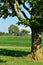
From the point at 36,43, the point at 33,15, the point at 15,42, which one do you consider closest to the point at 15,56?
the point at 36,43

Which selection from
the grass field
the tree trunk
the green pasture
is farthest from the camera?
the green pasture

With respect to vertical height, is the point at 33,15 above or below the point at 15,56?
above

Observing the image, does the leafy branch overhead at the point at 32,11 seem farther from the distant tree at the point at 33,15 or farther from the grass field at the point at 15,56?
the grass field at the point at 15,56

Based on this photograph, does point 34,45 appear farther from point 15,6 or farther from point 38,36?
point 15,6

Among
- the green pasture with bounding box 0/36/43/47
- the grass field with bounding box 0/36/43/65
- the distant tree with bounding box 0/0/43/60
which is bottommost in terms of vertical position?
the grass field with bounding box 0/36/43/65

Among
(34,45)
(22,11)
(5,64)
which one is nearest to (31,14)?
(22,11)

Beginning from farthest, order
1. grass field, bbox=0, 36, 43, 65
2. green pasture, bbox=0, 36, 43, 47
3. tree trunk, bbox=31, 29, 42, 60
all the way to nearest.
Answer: green pasture, bbox=0, 36, 43, 47
tree trunk, bbox=31, 29, 42, 60
grass field, bbox=0, 36, 43, 65

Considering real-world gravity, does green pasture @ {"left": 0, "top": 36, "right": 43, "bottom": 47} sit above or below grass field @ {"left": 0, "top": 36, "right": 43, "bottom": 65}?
above

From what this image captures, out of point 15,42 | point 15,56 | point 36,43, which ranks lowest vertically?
point 15,56

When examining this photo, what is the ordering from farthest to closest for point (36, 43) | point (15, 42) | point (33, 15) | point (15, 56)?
point (15, 42), point (15, 56), point (36, 43), point (33, 15)

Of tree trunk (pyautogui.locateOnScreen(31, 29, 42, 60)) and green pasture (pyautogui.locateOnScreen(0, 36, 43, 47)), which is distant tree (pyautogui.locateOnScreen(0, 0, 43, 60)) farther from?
green pasture (pyautogui.locateOnScreen(0, 36, 43, 47))

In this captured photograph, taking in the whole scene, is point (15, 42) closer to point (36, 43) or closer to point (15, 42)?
point (15, 42)

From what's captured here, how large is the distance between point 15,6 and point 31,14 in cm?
152

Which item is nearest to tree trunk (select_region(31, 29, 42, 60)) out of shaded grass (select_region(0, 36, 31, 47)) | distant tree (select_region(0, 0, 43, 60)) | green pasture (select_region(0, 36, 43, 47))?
distant tree (select_region(0, 0, 43, 60))
